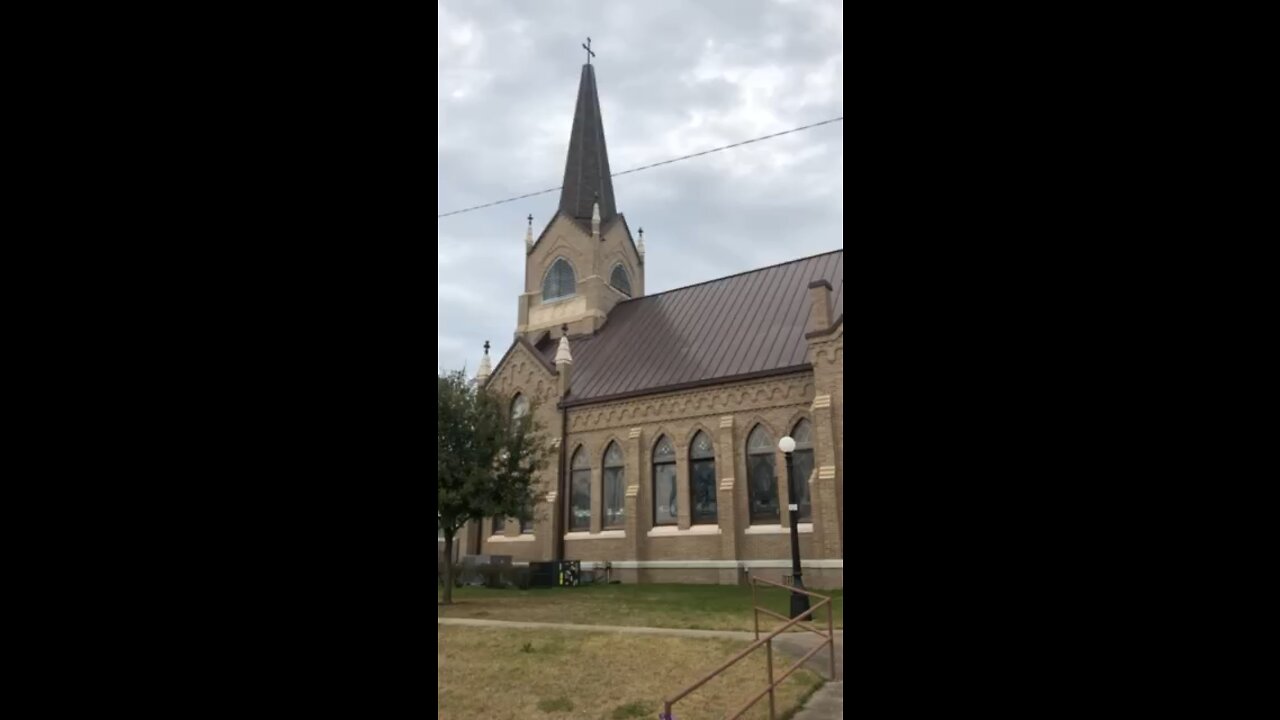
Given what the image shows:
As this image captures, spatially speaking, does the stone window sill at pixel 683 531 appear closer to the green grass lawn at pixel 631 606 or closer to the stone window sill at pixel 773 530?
the stone window sill at pixel 773 530

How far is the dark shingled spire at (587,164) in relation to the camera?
40812mm

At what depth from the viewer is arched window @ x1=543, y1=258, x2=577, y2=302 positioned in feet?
128

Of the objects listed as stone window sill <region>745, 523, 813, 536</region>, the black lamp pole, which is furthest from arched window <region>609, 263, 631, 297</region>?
the black lamp pole

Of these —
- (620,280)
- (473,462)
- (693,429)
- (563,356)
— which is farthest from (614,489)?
(620,280)

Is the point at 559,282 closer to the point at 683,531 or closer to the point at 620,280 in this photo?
the point at 620,280

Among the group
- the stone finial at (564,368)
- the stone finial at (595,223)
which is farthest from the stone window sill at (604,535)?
the stone finial at (595,223)

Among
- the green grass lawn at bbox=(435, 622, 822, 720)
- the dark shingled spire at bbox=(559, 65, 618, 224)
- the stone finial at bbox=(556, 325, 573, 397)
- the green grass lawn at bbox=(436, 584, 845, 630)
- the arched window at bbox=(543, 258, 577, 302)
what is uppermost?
the dark shingled spire at bbox=(559, 65, 618, 224)

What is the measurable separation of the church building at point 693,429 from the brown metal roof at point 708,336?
0.07 metres

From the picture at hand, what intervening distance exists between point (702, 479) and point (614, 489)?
140 inches

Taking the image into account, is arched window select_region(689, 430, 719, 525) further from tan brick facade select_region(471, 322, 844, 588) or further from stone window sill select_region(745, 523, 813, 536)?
stone window sill select_region(745, 523, 813, 536)

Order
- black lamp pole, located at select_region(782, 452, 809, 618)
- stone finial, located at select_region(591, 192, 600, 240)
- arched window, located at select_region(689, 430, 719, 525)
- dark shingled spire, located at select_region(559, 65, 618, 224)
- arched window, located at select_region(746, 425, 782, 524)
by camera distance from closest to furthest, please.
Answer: black lamp pole, located at select_region(782, 452, 809, 618)
arched window, located at select_region(746, 425, 782, 524)
arched window, located at select_region(689, 430, 719, 525)
stone finial, located at select_region(591, 192, 600, 240)
dark shingled spire, located at select_region(559, 65, 618, 224)

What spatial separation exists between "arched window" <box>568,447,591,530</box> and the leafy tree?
822 centimetres
